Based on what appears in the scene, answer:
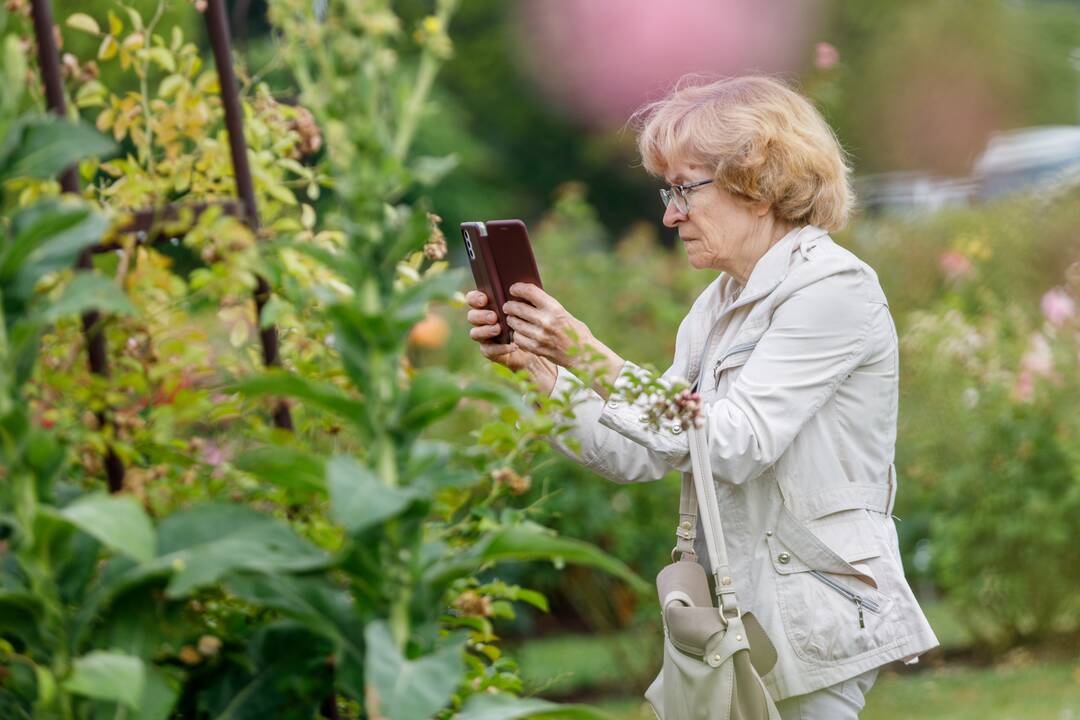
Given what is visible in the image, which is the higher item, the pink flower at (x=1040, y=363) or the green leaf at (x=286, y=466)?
the green leaf at (x=286, y=466)

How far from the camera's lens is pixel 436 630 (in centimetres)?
173

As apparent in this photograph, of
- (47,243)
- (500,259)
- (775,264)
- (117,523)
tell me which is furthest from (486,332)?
(117,523)

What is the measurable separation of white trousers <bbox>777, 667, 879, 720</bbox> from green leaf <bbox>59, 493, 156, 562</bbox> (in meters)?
1.50

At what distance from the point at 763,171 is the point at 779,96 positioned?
22 centimetres

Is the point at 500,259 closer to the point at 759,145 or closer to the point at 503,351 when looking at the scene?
the point at 503,351

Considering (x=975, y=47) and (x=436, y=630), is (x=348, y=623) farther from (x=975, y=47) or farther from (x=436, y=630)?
(x=975, y=47)

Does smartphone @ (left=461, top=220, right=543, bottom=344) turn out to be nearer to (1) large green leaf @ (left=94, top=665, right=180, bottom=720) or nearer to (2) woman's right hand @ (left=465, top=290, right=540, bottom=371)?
(2) woman's right hand @ (left=465, top=290, right=540, bottom=371)

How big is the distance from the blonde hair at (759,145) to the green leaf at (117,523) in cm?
165

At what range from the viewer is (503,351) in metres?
2.90

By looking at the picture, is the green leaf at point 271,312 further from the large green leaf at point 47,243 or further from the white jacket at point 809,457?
the white jacket at point 809,457

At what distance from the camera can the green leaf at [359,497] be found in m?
1.52

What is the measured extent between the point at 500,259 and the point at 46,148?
123cm

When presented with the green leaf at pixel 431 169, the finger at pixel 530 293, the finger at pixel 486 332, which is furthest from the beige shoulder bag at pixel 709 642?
the green leaf at pixel 431 169

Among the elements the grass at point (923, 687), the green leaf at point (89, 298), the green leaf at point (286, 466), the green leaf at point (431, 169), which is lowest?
the grass at point (923, 687)
